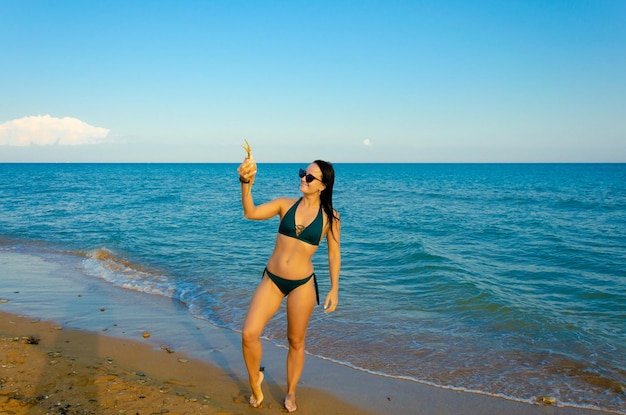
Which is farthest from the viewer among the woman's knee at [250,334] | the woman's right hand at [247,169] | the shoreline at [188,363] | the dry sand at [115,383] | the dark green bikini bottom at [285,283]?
the shoreline at [188,363]

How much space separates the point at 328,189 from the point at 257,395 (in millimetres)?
2144

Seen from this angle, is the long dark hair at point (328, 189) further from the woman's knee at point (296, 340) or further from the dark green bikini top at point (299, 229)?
the woman's knee at point (296, 340)

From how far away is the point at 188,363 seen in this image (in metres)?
5.84

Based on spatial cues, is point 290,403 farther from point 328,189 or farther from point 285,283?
point 328,189

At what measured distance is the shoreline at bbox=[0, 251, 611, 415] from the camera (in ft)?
16.0

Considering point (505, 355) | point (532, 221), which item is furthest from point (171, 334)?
point (532, 221)

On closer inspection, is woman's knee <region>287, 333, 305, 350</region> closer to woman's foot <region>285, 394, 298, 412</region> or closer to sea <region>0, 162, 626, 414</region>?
woman's foot <region>285, 394, 298, 412</region>

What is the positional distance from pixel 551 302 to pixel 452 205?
75.1ft

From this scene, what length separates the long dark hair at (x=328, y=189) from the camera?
13.5 ft

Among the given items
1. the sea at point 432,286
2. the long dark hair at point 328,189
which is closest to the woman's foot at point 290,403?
the sea at point 432,286

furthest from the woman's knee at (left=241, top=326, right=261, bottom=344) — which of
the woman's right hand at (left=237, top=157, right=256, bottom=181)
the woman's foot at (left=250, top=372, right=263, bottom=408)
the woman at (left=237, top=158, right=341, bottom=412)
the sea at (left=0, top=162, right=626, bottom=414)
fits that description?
the sea at (left=0, top=162, right=626, bottom=414)

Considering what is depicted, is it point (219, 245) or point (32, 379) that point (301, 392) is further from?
point (219, 245)

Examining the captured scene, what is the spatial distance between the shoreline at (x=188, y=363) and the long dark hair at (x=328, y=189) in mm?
2036

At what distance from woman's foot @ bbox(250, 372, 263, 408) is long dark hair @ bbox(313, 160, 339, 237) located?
164cm
